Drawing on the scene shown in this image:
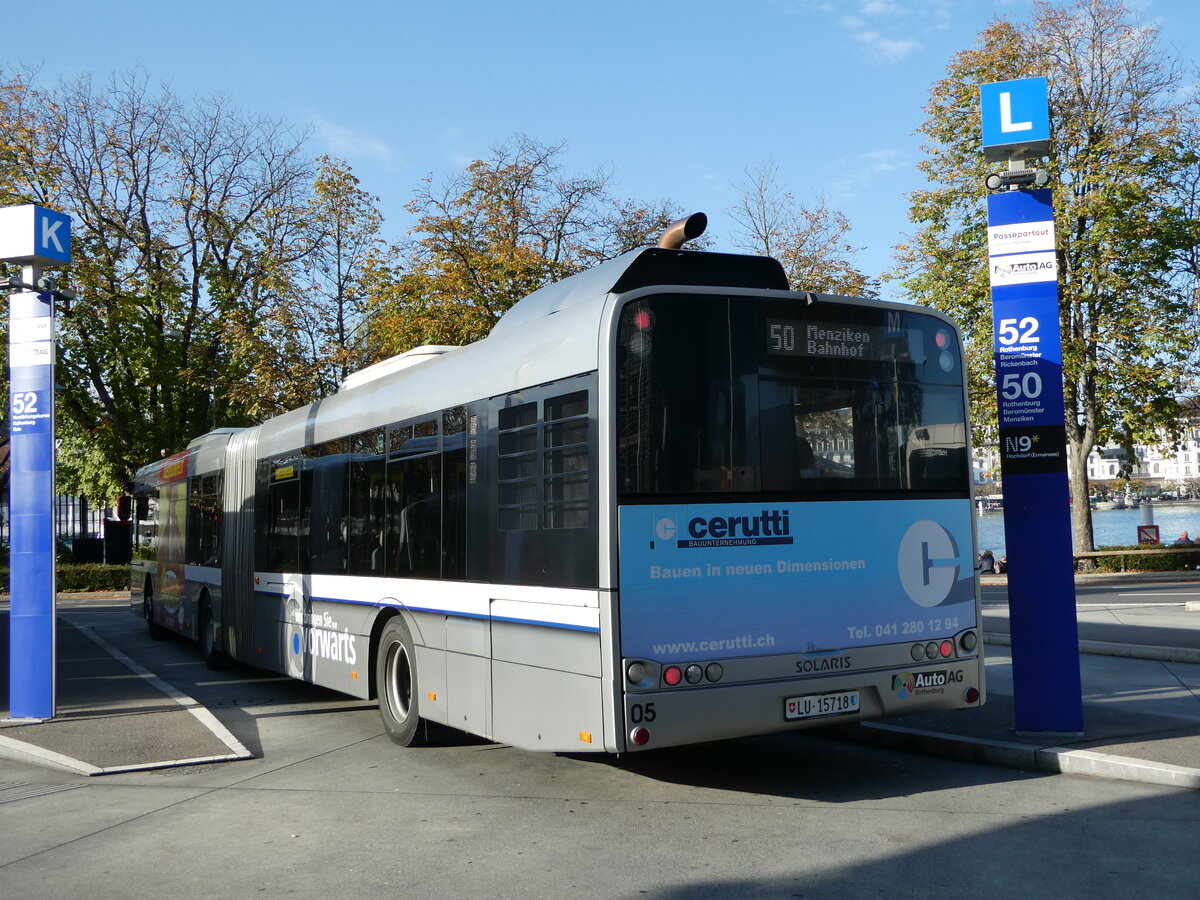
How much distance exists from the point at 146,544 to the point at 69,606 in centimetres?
1285

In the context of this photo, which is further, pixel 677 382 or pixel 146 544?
pixel 146 544

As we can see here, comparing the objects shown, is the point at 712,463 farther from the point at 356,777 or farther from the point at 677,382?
the point at 356,777

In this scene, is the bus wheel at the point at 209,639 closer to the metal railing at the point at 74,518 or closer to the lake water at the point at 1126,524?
the metal railing at the point at 74,518

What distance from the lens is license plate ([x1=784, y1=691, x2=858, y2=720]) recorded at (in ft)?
22.6

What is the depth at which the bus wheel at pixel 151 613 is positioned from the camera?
64.1ft

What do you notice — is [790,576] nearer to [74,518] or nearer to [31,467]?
Result: [31,467]

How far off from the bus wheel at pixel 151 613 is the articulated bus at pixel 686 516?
12.0 metres

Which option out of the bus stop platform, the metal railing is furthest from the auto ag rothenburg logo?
the metal railing

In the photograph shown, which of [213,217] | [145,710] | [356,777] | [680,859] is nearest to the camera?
[680,859]

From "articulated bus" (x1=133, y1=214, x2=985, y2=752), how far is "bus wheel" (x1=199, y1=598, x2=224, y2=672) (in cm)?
661

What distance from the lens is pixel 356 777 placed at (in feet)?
26.8

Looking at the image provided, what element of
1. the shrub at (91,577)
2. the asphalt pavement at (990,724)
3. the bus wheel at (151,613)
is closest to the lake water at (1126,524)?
the shrub at (91,577)

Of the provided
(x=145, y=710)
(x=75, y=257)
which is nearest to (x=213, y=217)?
(x=75, y=257)

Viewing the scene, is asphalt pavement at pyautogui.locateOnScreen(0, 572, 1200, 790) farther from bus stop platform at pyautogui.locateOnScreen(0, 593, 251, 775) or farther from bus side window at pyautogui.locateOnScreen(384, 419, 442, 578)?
bus side window at pyautogui.locateOnScreen(384, 419, 442, 578)
